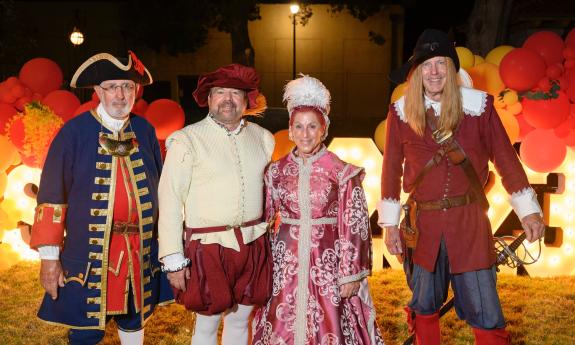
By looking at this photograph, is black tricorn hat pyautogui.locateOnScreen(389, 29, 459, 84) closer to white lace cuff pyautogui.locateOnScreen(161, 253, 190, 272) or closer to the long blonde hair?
the long blonde hair

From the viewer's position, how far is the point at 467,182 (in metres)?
3.29

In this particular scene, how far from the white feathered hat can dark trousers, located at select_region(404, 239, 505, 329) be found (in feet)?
3.36

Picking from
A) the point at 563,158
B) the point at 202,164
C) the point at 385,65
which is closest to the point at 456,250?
the point at 202,164

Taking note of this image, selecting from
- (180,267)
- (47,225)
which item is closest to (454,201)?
(180,267)

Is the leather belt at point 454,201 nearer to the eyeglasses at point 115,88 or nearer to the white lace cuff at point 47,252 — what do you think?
the eyeglasses at point 115,88

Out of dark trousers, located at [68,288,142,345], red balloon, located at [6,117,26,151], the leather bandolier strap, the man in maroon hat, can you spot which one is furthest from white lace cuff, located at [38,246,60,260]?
red balloon, located at [6,117,26,151]

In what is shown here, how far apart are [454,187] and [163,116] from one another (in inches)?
138


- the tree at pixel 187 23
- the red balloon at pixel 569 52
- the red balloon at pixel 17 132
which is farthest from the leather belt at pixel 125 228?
the tree at pixel 187 23

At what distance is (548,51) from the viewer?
5.67 metres

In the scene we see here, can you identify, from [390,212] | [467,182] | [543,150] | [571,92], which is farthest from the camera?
[543,150]

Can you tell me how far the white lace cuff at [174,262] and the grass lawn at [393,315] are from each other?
158cm

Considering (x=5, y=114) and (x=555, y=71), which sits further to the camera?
(x=5, y=114)

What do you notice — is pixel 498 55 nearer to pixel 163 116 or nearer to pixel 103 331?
pixel 163 116

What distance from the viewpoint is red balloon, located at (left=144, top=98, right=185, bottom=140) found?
5949mm
